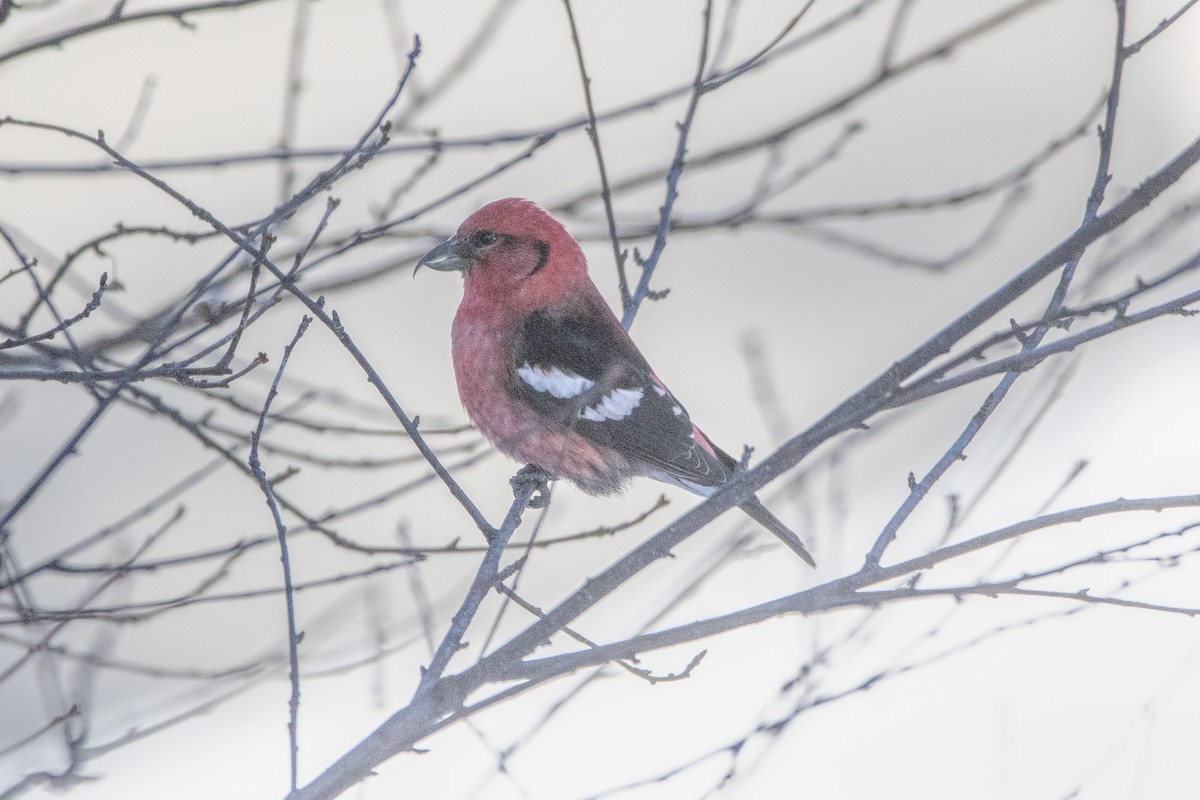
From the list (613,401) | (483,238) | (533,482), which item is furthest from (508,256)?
(533,482)

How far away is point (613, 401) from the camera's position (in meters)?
4.12

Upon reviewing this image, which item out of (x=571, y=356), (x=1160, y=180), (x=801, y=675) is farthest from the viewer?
(x=571, y=356)

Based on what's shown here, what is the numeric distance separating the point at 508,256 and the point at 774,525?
140 centimetres

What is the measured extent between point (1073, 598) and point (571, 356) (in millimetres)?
2197

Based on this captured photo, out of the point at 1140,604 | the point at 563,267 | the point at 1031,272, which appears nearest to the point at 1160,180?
the point at 1031,272

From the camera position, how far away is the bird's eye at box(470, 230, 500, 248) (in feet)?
14.2

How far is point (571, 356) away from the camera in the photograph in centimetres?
414

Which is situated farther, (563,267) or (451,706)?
(563,267)

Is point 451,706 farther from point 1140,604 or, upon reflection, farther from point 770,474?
point 1140,604

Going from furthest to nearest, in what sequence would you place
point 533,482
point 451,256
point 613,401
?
point 451,256, point 613,401, point 533,482

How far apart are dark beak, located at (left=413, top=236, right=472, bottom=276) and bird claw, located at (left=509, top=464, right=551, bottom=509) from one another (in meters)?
0.77

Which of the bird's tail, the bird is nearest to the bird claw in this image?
the bird

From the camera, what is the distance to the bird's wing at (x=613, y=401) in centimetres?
405

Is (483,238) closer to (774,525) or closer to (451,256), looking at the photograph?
(451,256)
